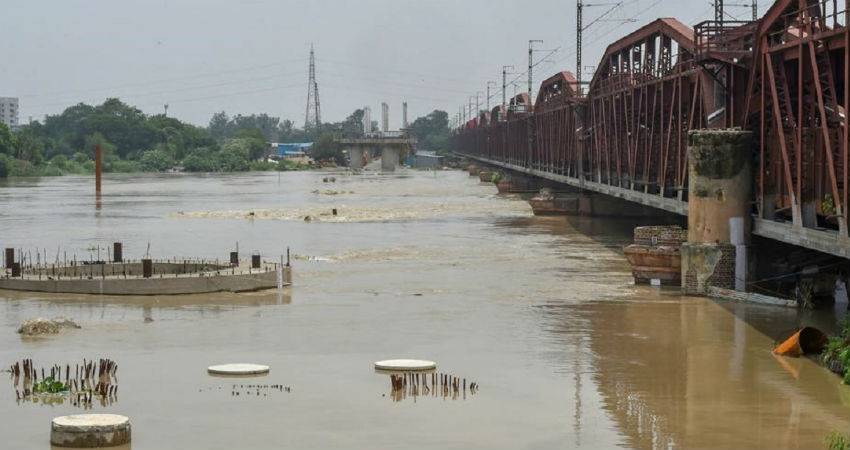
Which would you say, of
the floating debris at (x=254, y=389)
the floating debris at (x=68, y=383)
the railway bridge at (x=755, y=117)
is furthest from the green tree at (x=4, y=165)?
the floating debris at (x=254, y=389)

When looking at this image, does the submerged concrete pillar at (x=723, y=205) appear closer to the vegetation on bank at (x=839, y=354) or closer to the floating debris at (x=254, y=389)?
the vegetation on bank at (x=839, y=354)

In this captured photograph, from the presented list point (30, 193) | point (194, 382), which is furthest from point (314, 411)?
point (30, 193)

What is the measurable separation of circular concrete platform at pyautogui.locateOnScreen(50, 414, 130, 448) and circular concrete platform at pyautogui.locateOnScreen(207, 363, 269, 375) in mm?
5992

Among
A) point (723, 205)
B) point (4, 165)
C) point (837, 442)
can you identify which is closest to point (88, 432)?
point (837, 442)

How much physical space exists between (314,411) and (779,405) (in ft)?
28.0

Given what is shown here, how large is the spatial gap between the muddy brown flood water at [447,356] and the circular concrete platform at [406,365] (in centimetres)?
38

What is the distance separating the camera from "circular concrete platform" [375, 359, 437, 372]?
96.4ft

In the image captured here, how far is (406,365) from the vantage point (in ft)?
96.9

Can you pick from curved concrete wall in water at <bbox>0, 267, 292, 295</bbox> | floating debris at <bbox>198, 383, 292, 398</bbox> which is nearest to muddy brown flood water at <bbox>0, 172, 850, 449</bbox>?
floating debris at <bbox>198, 383, 292, 398</bbox>

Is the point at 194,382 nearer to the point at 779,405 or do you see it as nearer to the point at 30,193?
the point at 779,405

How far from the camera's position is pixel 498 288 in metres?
45.3

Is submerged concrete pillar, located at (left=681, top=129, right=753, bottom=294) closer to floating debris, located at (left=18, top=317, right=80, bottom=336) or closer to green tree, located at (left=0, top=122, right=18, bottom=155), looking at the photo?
floating debris, located at (left=18, top=317, right=80, bottom=336)

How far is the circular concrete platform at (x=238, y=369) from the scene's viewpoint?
28.9 metres

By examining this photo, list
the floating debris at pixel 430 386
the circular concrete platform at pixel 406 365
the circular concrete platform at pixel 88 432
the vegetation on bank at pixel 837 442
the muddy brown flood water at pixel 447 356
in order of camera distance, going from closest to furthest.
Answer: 1. the vegetation on bank at pixel 837 442
2. the circular concrete platform at pixel 88 432
3. the muddy brown flood water at pixel 447 356
4. the floating debris at pixel 430 386
5. the circular concrete platform at pixel 406 365
